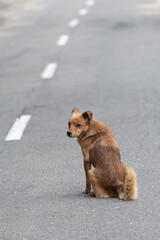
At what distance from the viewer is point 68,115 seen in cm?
1004

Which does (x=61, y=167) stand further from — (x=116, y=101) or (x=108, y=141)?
(x=116, y=101)

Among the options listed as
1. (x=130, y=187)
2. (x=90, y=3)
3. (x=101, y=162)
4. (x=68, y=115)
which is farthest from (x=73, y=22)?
(x=130, y=187)

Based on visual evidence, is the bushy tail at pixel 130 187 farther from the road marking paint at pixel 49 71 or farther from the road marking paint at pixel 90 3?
the road marking paint at pixel 90 3

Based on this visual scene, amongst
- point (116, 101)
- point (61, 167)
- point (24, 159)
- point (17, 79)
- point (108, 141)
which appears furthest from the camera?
point (17, 79)

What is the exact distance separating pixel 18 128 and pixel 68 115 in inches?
39.0

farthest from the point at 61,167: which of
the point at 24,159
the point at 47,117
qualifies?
the point at 47,117

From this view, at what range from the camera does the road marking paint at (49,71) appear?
44.8 feet

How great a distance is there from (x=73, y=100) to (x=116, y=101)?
0.80 metres

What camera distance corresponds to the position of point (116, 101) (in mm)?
10781

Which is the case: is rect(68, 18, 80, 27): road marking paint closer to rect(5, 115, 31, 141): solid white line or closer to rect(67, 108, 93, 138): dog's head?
rect(5, 115, 31, 141): solid white line

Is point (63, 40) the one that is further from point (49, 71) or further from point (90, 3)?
point (90, 3)

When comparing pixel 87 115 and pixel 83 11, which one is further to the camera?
pixel 83 11

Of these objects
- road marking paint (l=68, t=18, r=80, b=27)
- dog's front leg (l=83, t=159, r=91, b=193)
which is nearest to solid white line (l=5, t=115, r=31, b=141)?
dog's front leg (l=83, t=159, r=91, b=193)

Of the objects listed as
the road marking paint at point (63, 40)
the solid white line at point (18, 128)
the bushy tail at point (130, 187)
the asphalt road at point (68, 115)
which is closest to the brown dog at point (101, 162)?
the bushy tail at point (130, 187)
